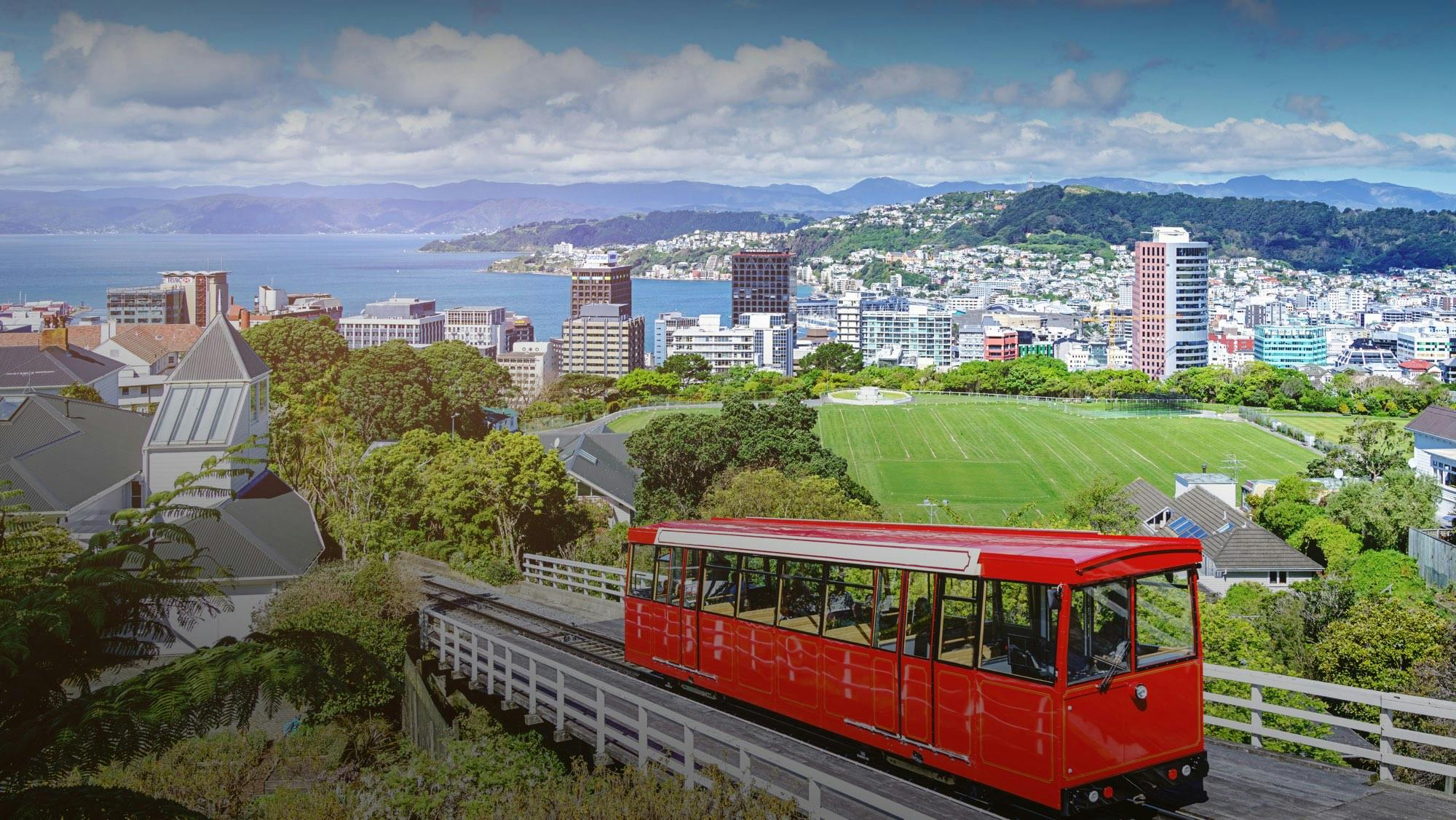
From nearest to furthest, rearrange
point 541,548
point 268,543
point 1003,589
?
point 1003,589, point 268,543, point 541,548

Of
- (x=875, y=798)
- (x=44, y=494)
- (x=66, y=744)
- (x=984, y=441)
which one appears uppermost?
(x=66, y=744)

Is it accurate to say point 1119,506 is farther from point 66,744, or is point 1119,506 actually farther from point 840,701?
point 66,744

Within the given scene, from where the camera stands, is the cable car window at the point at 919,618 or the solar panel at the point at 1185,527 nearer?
the cable car window at the point at 919,618

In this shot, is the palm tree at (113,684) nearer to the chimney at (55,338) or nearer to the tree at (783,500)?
the tree at (783,500)

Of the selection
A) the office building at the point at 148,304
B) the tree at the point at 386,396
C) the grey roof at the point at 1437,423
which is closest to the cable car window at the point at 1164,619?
the tree at the point at 386,396

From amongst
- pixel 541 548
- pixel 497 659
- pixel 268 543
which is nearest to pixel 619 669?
pixel 497 659
